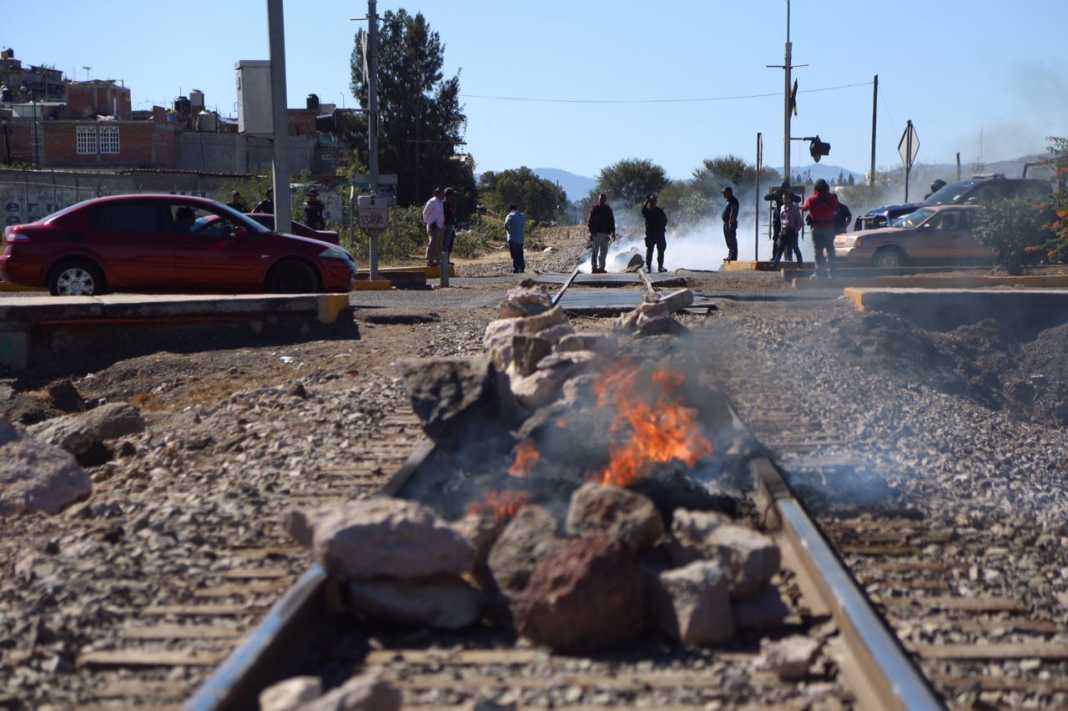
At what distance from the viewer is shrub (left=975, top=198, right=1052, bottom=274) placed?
21.4 metres

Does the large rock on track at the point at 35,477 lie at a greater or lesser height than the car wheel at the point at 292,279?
lesser

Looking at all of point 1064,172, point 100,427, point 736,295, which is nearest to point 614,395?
point 100,427

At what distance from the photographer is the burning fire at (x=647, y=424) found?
601cm

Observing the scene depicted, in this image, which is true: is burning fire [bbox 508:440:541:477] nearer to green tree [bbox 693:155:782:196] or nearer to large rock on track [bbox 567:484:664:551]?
large rock on track [bbox 567:484:664:551]

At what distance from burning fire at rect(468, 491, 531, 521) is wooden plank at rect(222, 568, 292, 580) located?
3.02 feet

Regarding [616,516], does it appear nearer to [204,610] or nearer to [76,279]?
[204,610]

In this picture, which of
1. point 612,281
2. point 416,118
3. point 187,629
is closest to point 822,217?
point 612,281

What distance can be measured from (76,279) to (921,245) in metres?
17.5

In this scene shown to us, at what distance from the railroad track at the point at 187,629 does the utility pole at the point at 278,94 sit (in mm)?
13188

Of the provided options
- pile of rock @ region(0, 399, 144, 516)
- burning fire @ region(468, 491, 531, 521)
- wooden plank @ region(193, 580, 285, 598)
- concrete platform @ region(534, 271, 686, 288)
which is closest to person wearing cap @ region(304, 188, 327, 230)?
concrete platform @ region(534, 271, 686, 288)

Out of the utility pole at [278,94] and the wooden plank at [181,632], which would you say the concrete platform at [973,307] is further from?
the wooden plank at [181,632]

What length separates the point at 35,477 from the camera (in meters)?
7.64

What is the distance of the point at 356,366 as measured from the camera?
11977mm

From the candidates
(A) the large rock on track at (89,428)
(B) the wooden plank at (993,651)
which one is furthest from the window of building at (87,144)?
(B) the wooden plank at (993,651)
